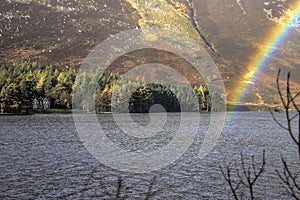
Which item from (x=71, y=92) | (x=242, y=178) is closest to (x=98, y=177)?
(x=242, y=178)

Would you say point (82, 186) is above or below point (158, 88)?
below

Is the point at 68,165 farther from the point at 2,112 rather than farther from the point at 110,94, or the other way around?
the point at 110,94

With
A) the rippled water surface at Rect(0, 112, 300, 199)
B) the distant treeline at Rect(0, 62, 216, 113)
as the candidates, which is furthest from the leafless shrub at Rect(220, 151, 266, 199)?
the distant treeline at Rect(0, 62, 216, 113)

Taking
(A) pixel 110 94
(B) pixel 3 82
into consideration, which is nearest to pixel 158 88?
(A) pixel 110 94


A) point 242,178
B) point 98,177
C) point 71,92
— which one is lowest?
point 242,178

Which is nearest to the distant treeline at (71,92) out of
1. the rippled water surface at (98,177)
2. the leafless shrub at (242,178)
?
the rippled water surface at (98,177)

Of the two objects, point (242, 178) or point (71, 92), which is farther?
point (71, 92)

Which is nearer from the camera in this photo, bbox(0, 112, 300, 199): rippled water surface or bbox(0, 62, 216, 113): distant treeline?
bbox(0, 112, 300, 199): rippled water surface

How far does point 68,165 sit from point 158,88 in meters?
143

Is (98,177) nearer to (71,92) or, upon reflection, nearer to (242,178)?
(242,178)

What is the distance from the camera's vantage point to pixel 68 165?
34531 millimetres

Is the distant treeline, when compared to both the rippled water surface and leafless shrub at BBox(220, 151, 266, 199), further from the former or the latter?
leafless shrub at BBox(220, 151, 266, 199)

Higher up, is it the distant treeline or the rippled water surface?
the distant treeline

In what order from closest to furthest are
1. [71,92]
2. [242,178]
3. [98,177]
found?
[98,177]
[242,178]
[71,92]
